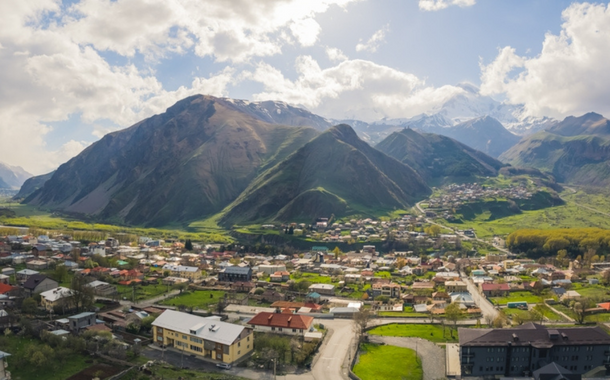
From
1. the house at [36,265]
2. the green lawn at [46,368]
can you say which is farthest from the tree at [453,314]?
the house at [36,265]

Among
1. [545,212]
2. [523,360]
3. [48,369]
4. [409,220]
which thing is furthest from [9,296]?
[545,212]

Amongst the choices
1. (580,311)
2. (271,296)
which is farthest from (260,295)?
(580,311)

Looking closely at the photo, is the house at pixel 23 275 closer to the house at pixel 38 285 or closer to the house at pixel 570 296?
the house at pixel 38 285

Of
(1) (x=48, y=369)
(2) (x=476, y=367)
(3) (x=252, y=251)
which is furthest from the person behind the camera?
(3) (x=252, y=251)

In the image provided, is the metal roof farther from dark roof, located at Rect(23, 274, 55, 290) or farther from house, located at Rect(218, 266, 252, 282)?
house, located at Rect(218, 266, 252, 282)

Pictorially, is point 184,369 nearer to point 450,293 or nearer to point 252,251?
point 450,293

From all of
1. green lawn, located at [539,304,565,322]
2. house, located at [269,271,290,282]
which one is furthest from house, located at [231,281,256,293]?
green lawn, located at [539,304,565,322]

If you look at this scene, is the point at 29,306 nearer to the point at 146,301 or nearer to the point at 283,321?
the point at 146,301
